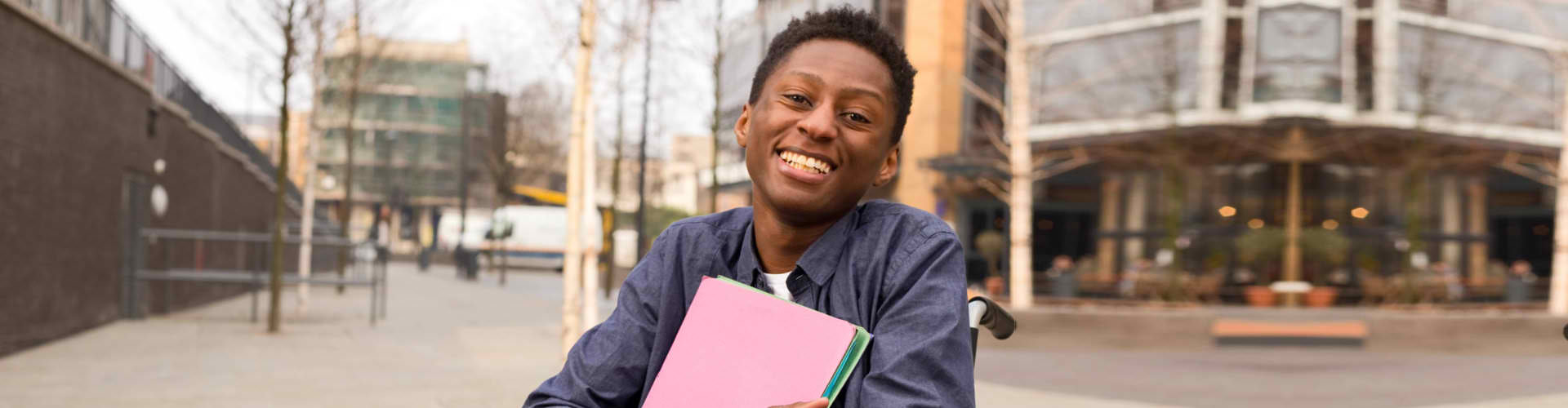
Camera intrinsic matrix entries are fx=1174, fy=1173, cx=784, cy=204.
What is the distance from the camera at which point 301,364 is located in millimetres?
9227

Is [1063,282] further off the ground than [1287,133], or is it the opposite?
[1287,133]

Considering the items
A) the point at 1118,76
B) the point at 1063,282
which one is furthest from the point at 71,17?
the point at 1118,76

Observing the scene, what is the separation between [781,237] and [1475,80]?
22330mm

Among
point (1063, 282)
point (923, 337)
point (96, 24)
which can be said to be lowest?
point (1063, 282)

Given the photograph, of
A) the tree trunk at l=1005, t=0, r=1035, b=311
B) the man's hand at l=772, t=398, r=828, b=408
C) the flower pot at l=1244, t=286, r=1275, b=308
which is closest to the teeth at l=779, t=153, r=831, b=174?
the man's hand at l=772, t=398, r=828, b=408

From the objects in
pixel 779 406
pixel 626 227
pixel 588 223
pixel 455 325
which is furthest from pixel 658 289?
pixel 626 227

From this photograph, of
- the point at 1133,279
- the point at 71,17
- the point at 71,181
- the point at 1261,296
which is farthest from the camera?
the point at 1133,279

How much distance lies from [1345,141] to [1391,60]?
4.48 m

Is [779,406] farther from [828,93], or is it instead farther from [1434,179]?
[1434,179]

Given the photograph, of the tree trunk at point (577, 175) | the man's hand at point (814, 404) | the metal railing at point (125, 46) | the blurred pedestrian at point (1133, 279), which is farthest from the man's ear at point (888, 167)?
the blurred pedestrian at point (1133, 279)

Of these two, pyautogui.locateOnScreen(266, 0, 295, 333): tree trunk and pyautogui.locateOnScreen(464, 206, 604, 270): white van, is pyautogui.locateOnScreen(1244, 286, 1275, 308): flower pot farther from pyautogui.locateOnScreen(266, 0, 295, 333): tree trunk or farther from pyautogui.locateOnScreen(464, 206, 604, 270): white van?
pyautogui.locateOnScreen(464, 206, 604, 270): white van

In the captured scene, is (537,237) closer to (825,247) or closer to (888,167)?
(888,167)

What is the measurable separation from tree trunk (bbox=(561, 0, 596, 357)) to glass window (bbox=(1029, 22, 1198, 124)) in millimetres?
8661

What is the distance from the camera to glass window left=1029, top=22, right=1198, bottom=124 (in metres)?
18.9
